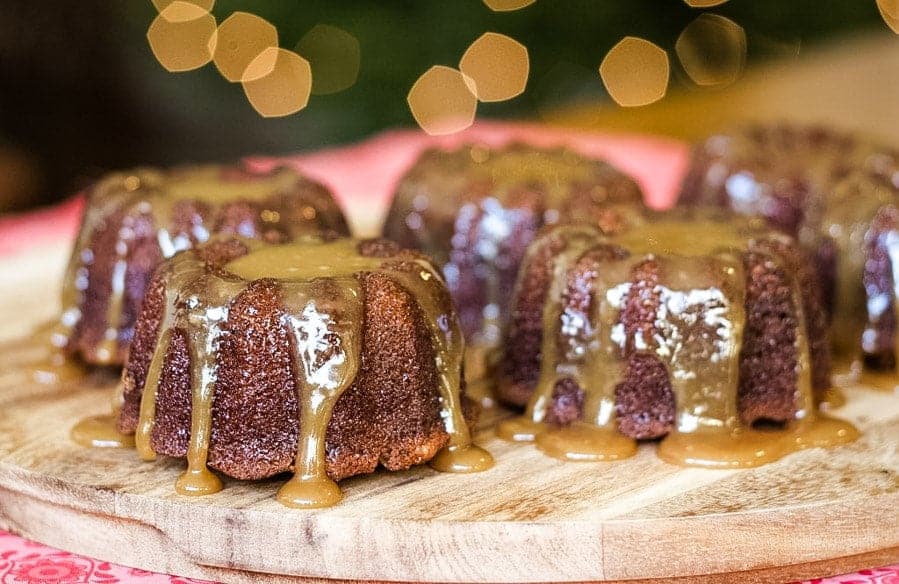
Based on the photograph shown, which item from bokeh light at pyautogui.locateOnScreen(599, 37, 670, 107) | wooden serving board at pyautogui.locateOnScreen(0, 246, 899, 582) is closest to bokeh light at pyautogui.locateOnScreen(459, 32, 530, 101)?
bokeh light at pyautogui.locateOnScreen(599, 37, 670, 107)

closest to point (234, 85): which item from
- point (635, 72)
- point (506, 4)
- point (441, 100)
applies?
point (441, 100)

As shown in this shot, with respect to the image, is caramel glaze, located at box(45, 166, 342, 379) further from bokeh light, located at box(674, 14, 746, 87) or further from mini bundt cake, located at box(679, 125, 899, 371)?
bokeh light, located at box(674, 14, 746, 87)

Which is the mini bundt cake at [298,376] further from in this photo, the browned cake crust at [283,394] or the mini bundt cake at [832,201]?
the mini bundt cake at [832,201]

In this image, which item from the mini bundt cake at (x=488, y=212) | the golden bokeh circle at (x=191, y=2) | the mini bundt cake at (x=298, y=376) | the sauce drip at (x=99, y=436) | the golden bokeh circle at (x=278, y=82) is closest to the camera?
the mini bundt cake at (x=298, y=376)

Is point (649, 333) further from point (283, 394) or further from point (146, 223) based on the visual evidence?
point (146, 223)

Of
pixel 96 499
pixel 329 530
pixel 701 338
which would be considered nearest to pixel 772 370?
pixel 701 338

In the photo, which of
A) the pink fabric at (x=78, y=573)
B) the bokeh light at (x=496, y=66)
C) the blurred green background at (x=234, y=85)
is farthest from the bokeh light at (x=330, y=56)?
the pink fabric at (x=78, y=573)
